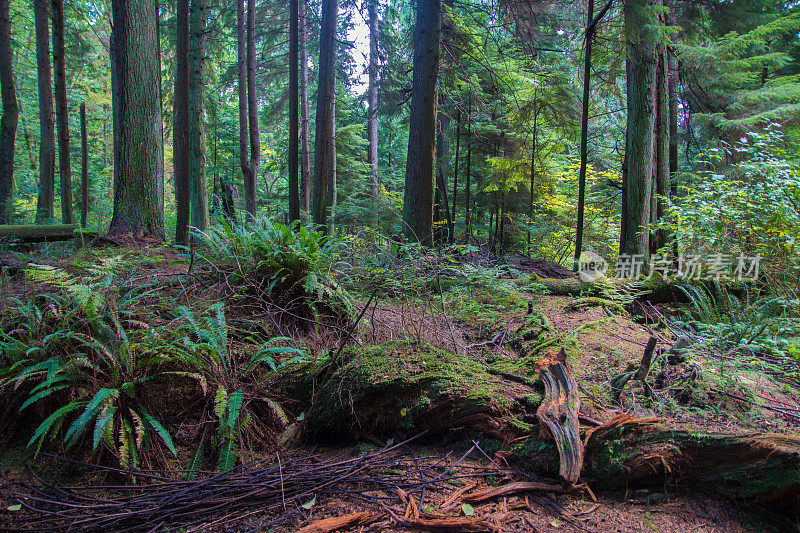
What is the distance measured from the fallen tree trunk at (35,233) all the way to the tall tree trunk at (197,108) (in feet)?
10.7

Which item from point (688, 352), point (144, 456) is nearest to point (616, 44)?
point (688, 352)

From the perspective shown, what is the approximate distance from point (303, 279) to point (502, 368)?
1.94 metres

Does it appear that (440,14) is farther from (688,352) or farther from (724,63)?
(724,63)

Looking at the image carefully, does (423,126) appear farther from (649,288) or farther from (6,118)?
(6,118)

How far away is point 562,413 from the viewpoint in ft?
7.04

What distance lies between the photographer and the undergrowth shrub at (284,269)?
3.67 metres

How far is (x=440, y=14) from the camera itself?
24.3ft

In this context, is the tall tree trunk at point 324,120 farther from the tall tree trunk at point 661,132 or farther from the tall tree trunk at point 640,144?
the tall tree trunk at point 661,132

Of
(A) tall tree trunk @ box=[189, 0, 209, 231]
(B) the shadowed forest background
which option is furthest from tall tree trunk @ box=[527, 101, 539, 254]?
(A) tall tree trunk @ box=[189, 0, 209, 231]

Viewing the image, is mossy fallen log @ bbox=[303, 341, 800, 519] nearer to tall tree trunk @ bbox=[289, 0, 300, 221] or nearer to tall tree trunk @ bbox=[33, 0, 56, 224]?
tall tree trunk @ bbox=[289, 0, 300, 221]

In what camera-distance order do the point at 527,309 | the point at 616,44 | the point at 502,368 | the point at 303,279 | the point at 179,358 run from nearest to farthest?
the point at 179,358 → the point at 502,368 → the point at 303,279 → the point at 527,309 → the point at 616,44

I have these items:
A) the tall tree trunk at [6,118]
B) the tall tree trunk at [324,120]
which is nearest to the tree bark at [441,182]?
the tall tree trunk at [324,120]

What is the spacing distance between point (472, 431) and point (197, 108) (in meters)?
10.9

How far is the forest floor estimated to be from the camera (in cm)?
177
